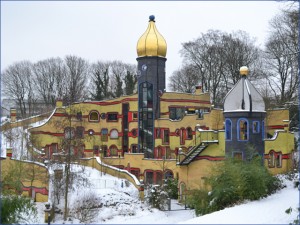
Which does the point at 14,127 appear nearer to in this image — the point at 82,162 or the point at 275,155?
the point at 82,162

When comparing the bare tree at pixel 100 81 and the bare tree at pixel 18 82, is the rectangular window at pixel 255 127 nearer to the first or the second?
the bare tree at pixel 100 81

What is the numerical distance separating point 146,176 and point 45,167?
854cm

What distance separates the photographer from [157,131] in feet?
100

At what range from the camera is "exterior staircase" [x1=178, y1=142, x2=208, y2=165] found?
72.9 feet

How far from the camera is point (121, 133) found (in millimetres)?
33344

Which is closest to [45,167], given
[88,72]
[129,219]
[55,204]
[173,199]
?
[55,204]

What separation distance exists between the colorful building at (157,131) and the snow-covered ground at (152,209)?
2.55 m

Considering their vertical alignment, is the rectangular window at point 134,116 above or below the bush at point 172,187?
above

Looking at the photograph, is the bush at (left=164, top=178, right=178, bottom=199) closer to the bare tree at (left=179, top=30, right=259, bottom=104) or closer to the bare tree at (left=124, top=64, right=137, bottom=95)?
the bare tree at (left=179, top=30, right=259, bottom=104)

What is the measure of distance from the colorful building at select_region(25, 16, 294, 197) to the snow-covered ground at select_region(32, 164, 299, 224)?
2551 mm

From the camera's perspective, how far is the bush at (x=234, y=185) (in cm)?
1491

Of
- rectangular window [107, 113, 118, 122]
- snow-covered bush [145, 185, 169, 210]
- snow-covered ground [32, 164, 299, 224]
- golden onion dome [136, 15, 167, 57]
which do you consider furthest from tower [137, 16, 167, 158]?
snow-covered bush [145, 185, 169, 210]

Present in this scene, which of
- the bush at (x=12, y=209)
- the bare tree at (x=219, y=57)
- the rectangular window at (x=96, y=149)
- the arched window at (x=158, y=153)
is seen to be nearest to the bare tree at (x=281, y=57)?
the bare tree at (x=219, y=57)

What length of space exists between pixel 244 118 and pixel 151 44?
13486mm
